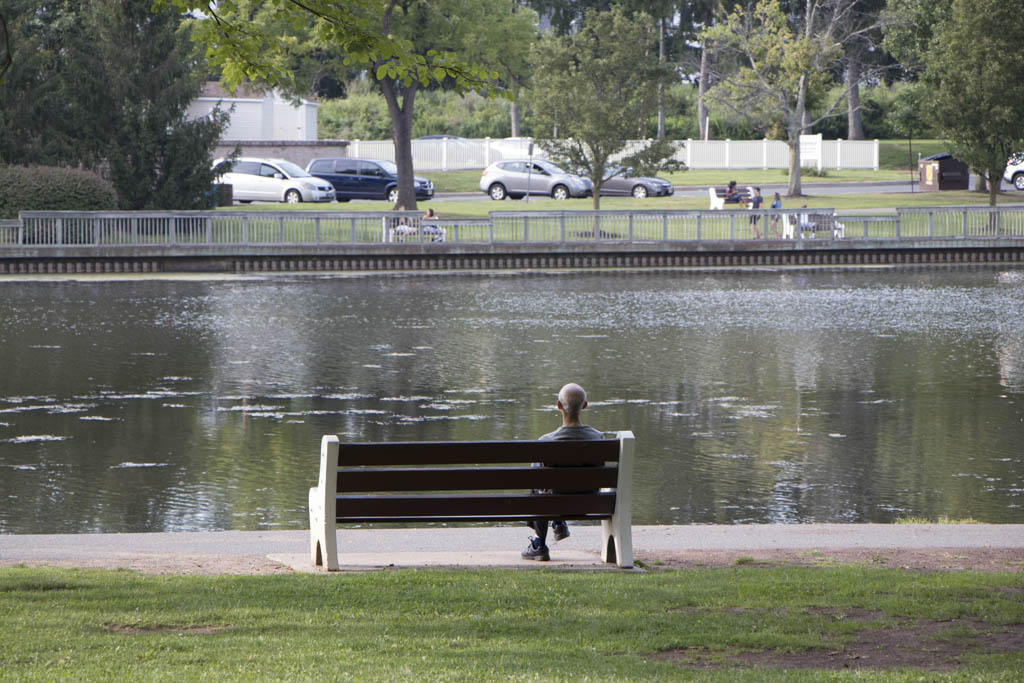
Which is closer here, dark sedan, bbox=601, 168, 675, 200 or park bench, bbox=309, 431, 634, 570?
park bench, bbox=309, 431, 634, 570

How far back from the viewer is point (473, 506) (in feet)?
26.8

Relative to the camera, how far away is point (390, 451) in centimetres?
795

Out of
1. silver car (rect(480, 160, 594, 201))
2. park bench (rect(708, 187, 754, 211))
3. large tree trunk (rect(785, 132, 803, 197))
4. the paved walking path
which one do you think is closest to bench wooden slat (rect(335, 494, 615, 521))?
the paved walking path

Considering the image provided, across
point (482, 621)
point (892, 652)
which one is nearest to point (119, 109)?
point (482, 621)

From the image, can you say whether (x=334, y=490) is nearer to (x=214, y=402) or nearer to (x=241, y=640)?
(x=241, y=640)

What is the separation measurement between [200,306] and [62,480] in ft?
54.5

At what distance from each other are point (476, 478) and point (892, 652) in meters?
2.66

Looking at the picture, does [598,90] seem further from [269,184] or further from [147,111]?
[147,111]

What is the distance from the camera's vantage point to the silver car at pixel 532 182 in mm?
54438

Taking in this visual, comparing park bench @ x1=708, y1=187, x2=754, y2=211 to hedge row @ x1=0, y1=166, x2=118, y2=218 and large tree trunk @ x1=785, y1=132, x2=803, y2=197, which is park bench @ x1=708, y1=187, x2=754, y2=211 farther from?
hedge row @ x1=0, y1=166, x2=118, y2=218

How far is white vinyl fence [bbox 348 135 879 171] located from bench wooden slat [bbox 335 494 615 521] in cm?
5704

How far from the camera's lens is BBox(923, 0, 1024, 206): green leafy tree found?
44.4m

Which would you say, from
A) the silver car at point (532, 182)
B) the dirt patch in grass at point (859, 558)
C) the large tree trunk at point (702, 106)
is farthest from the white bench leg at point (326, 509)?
the large tree trunk at point (702, 106)

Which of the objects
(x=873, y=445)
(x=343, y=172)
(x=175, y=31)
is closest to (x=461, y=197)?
(x=343, y=172)
